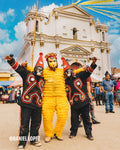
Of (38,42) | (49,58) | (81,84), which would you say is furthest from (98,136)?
(38,42)

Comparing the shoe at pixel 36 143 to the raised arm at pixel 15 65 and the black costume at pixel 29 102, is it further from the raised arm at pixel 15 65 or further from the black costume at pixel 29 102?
the raised arm at pixel 15 65

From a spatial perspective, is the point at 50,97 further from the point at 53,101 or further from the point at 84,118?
the point at 84,118

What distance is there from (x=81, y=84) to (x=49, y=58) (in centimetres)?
94

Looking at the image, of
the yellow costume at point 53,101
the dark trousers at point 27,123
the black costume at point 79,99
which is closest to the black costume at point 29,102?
the dark trousers at point 27,123

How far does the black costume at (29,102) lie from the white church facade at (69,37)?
536 inches

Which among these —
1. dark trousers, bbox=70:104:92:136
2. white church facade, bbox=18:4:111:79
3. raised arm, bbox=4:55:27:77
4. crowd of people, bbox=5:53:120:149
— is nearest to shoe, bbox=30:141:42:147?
crowd of people, bbox=5:53:120:149

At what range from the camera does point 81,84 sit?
3201 mm

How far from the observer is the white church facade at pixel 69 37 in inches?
676

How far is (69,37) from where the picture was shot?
18.2 meters

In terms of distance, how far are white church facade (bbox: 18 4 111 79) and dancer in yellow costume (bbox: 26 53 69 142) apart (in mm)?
13301

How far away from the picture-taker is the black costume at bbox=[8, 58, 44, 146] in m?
2.67

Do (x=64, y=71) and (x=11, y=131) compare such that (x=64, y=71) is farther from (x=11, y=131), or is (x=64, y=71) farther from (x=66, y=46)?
(x=66, y=46)

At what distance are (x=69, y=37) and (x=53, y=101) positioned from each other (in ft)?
53.0

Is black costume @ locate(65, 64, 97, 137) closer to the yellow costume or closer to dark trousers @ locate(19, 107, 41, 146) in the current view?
the yellow costume
